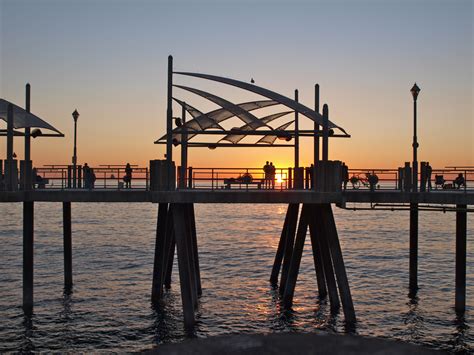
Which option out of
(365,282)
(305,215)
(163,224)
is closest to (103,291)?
(163,224)

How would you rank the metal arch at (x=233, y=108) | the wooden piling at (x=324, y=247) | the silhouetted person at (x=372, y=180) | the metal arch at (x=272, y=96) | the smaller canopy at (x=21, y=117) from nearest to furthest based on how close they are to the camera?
the metal arch at (x=272, y=96), the wooden piling at (x=324, y=247), the metal arch at (x=233, y=108), the silhouetted person at (x=372, y=180), the smaller canopy at (x=21, y=117)

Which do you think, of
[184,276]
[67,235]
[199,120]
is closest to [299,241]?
[184,276]

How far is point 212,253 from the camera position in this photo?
53.2 m

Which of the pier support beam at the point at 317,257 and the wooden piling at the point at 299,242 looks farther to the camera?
the pier support beam at the point at 317,257

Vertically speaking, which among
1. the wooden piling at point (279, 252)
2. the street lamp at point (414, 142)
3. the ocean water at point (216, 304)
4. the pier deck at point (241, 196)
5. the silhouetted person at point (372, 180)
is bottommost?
the ocean water at point (216, 304)

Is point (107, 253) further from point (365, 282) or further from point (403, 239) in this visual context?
point (403, 239)

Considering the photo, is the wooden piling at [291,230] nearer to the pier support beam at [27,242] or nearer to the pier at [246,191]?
the pier at [246,191]

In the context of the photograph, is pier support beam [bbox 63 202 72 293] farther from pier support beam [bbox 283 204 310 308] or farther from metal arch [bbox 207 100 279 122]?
pier support beam [bbox 283 204 310 308]

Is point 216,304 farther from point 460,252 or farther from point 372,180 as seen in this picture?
point 460,252

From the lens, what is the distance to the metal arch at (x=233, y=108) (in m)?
24.5

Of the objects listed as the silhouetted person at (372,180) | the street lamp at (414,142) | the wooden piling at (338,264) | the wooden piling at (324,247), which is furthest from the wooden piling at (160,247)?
the street lamp at (414,142)

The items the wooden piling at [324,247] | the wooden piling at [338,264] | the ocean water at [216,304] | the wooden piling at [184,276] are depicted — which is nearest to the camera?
the wooden piling at [184,276]

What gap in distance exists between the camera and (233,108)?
24.6 meters

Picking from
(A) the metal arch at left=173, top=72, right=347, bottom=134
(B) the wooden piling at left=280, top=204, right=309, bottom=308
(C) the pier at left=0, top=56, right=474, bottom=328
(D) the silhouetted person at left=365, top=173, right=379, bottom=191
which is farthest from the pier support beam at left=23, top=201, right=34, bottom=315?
(D) the silhouetted person at left=365, top=173, right=379, bottom=191
